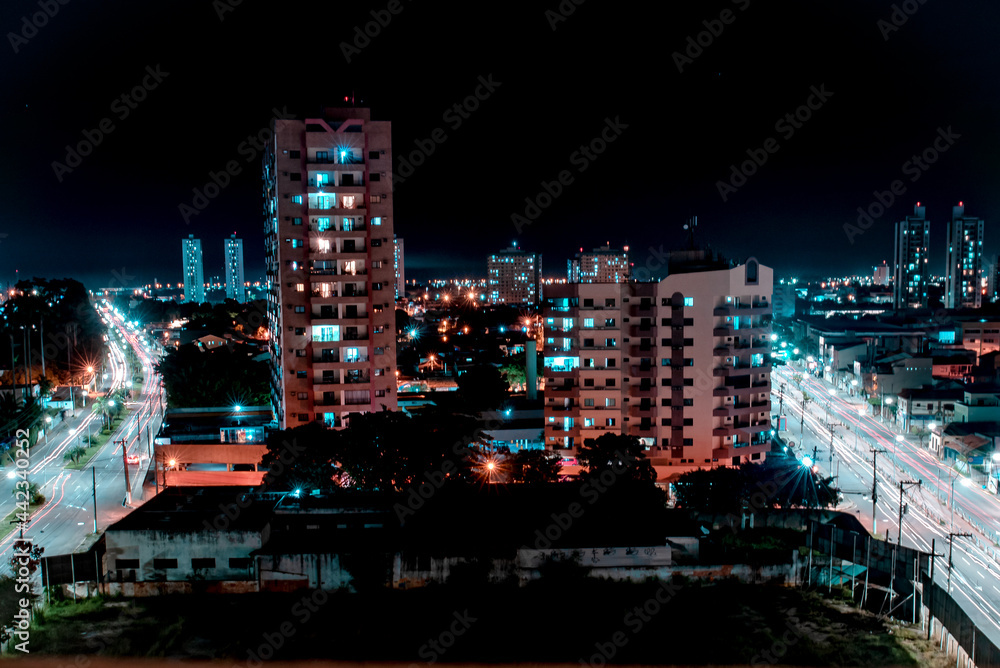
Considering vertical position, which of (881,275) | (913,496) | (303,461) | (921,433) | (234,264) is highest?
(234,264)

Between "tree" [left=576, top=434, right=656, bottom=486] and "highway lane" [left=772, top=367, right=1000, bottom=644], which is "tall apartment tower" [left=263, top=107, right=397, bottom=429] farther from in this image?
"highway lane" [left=772, top=367, right=1000, bottom=644]

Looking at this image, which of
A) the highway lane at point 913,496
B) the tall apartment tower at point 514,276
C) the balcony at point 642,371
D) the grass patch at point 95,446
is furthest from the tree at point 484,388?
the tall apartment tower at point 514,276

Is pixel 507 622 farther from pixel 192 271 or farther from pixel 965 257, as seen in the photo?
pixel 192 271

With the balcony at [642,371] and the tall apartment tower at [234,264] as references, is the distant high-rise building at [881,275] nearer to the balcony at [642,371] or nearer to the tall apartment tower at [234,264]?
the tall apartment tower at [234,264]

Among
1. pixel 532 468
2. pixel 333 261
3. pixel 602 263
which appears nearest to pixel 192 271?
pixel 602 263

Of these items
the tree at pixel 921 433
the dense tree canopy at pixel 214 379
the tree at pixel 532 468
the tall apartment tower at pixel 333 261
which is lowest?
the tree at pixel 921 433

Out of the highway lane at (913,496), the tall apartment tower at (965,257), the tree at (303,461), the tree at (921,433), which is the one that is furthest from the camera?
the tall apartment tower at (965,257)
